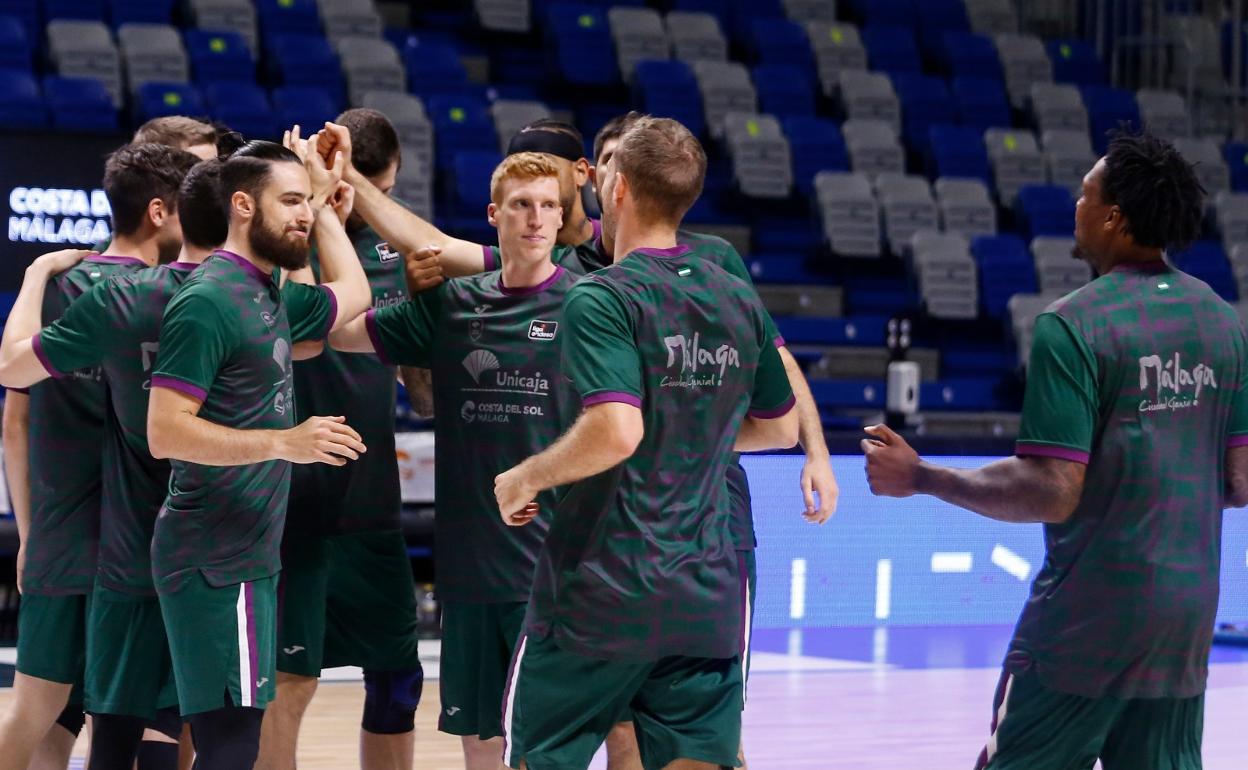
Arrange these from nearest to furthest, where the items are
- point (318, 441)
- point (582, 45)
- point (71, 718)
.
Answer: point (318, 441)
point (71, 718)
point (582, 45)

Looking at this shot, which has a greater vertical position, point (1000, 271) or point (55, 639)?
point (1000, 271)

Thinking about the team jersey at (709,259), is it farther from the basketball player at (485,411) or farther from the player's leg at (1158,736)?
the player's leg at (1158,736)

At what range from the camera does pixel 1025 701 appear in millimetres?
3559

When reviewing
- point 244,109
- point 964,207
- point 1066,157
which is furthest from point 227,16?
point 1066,157

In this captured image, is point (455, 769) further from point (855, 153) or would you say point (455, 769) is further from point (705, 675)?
point (855, 153)

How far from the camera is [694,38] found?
47.9 ft

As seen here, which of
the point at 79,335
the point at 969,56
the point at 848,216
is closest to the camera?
the point at 79,335

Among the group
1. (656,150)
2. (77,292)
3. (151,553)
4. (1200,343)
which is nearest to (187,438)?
(151,553)

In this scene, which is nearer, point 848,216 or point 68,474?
point 68,474

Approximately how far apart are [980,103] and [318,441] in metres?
12.4

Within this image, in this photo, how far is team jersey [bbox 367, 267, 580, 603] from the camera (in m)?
4.29

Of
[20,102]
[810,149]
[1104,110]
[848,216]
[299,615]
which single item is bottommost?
[299,615]

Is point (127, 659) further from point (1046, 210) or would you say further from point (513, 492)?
point (1046, 210)

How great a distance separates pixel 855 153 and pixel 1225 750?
26.6ft
